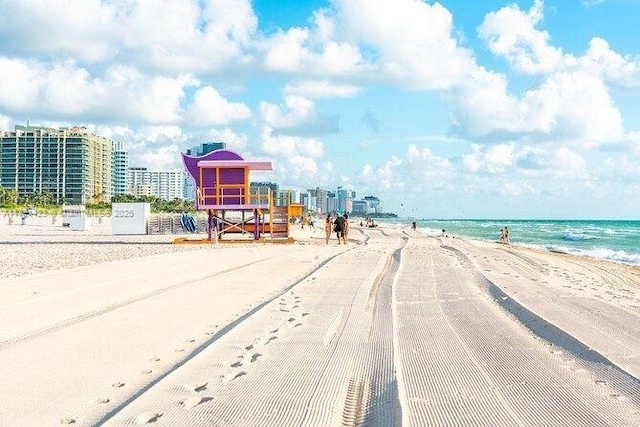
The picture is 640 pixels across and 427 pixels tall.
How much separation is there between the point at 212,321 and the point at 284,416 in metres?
3.98

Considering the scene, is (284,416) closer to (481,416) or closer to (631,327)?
(481,416)

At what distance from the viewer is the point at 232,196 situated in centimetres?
2811

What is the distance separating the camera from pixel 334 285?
40.0 feet

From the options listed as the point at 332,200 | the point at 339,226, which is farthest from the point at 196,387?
the point at 332,200

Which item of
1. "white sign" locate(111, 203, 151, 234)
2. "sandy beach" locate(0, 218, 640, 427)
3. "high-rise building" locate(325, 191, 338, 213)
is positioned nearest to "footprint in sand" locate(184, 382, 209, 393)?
"sandy beach" locate(0, 218, 640, 427)

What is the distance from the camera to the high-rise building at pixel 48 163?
180875mm

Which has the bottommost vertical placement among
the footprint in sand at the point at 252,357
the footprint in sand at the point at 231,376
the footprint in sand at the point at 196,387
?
the footprint in sand at the point at 252,357

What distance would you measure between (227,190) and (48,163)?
554 ft

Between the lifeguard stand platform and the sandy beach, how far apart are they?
15.0 meters

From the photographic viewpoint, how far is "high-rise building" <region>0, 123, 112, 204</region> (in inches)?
7121

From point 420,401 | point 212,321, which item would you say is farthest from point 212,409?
point 212,321

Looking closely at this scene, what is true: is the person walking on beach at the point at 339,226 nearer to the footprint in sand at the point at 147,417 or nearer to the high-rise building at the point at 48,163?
the footprint in sand at the point at 147,417

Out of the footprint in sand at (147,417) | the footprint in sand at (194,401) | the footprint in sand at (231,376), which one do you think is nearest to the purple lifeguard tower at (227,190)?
the footprint in sand at (231,376)

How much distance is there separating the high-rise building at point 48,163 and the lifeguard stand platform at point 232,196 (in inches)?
6311
